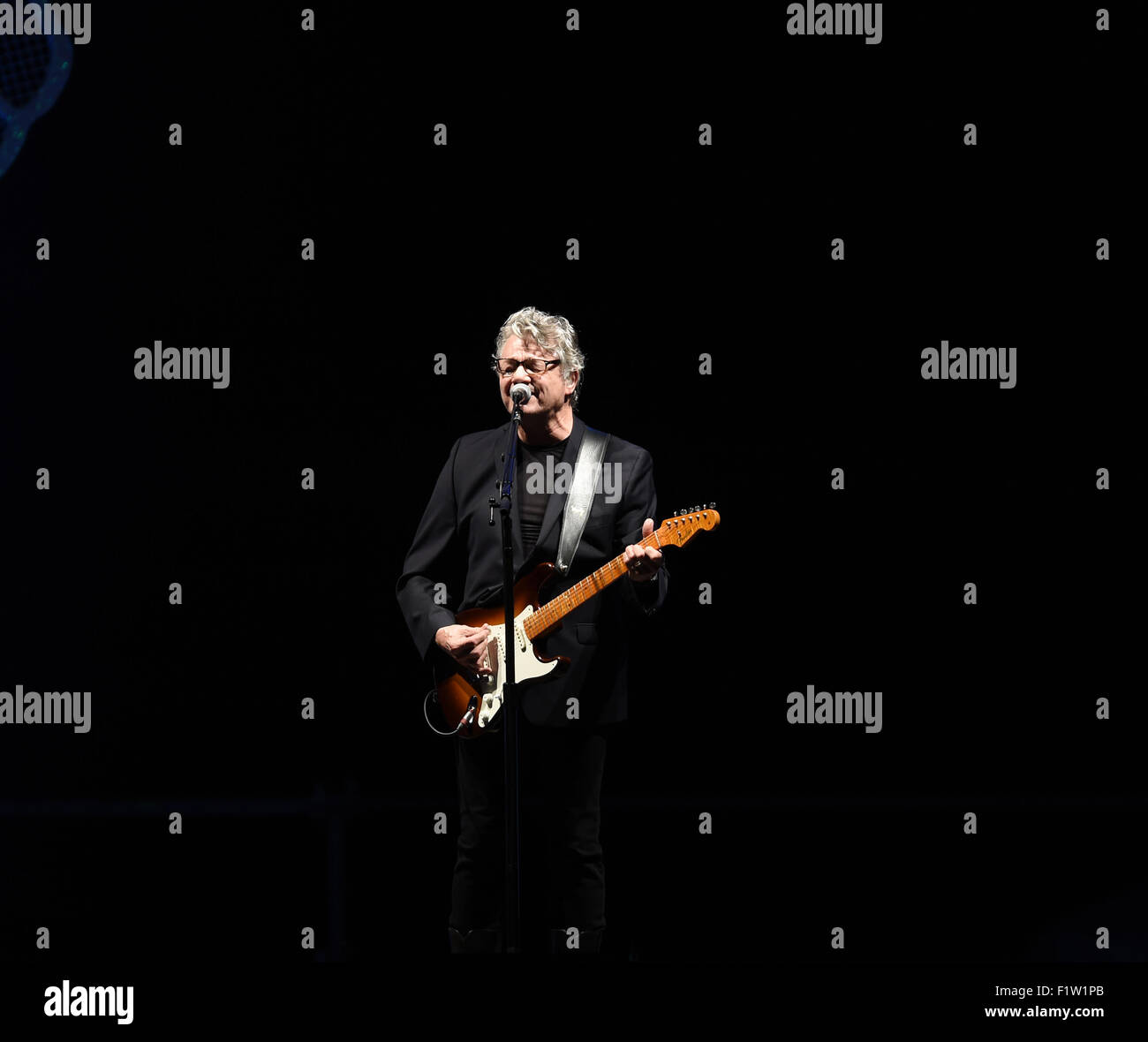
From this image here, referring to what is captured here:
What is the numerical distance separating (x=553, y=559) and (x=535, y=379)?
550 mm

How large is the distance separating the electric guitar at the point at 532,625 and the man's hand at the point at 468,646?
0.02 meters

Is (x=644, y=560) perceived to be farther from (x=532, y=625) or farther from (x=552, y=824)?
(x=552, y=824)

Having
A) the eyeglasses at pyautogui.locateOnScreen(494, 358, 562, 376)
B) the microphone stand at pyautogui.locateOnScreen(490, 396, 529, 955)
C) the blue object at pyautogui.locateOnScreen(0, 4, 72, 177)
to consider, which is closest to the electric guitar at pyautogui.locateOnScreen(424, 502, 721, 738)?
the microphone stand at pyautogui.locateOnScreen(490, 396, 529, 955)

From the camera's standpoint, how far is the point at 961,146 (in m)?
4.82

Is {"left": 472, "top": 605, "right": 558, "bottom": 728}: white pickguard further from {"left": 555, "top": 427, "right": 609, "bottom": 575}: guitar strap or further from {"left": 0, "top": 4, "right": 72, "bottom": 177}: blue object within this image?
{"left": 0, "top": 4, "right": 72, "bottom": 177}: blue object

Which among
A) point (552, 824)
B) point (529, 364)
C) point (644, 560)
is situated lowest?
point (552, 824)

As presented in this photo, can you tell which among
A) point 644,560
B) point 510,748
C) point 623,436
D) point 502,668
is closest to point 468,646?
point 502,668

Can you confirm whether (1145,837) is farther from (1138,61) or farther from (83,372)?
(83,372)

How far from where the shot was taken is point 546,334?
4.02m

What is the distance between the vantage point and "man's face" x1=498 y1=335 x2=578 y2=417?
4000 mm

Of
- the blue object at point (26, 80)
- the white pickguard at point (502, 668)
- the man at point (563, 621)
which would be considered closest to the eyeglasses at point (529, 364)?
the man at point (563, 621)

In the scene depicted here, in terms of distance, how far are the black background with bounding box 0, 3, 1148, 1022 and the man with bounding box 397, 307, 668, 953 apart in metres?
0.74
